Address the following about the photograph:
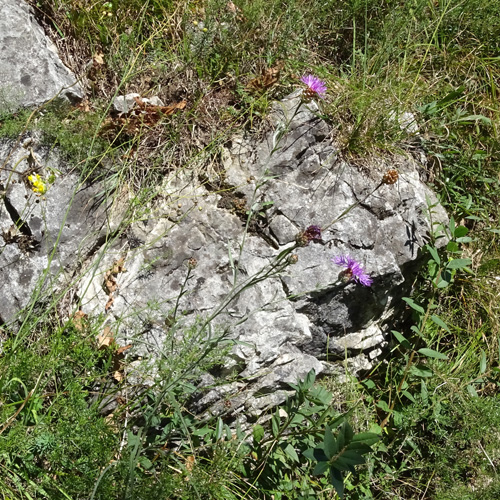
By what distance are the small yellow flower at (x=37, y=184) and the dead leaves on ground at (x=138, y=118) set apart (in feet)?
1.57

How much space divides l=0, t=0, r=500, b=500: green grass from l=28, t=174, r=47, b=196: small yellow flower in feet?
0.84

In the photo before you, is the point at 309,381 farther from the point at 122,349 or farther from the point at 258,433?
the point at 122,349

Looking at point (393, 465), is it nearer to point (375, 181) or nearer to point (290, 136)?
point (375, 181)

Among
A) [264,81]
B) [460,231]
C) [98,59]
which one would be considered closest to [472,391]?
[460,231]

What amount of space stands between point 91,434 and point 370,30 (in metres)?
3.08

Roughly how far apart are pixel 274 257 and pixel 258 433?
0.91m

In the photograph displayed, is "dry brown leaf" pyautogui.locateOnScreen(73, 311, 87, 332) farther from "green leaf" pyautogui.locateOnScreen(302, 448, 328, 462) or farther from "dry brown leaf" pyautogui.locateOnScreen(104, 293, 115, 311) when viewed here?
"green leaf" pyautogui.locateOnScreen(302, 448, 328, 462)

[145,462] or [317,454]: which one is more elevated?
[145,462]

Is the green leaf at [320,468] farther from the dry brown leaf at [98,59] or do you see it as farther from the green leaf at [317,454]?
the dry brown leaf at [98,59]

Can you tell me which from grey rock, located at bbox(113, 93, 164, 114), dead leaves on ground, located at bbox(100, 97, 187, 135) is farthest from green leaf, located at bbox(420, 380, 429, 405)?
grey rock, located at bbox(113, 93, 164, 114)

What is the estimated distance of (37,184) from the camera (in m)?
2.77

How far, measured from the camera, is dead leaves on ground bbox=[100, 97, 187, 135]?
3.10 metres

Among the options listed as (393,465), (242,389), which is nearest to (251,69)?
(242,389)

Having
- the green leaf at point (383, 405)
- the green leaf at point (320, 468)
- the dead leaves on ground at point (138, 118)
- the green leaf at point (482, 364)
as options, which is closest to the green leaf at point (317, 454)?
the green leaf at point (320, 468)
